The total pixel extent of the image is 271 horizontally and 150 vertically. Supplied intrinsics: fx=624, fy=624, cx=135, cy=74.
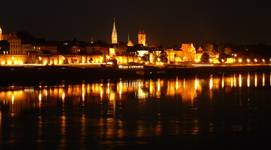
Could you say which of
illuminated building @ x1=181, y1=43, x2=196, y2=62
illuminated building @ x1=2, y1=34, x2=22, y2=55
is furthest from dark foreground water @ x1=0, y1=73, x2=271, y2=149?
illuminated building @ x1=181, y1=43, x2=196, y2=62

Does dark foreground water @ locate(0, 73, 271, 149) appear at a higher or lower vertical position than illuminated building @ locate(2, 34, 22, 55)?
lower

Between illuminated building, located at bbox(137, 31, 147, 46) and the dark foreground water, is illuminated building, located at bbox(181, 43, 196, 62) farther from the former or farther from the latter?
the dark foreground water

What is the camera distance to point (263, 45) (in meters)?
176

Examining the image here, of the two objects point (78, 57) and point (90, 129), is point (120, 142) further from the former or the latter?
point (78, 57)

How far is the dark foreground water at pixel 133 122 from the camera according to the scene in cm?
2117

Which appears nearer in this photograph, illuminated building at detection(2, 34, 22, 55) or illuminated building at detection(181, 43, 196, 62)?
illuminated building at detection(2, 34, 22, 55)

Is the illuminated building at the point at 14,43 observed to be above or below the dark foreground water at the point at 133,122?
above

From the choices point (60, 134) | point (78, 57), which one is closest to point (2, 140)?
point (60, 134)

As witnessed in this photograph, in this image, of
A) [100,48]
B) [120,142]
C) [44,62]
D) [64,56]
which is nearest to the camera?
[120,142]

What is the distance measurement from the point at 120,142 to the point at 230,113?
10.1 m

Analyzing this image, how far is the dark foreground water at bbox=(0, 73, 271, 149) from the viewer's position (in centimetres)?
2117

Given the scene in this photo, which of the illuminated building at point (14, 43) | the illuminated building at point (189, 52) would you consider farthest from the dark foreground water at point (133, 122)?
the illuminated building at point (189, 52)

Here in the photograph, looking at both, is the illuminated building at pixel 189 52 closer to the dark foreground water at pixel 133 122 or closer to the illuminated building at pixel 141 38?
the illuminated building at pixel 141 38

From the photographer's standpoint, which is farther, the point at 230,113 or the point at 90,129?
the point at 230,113
